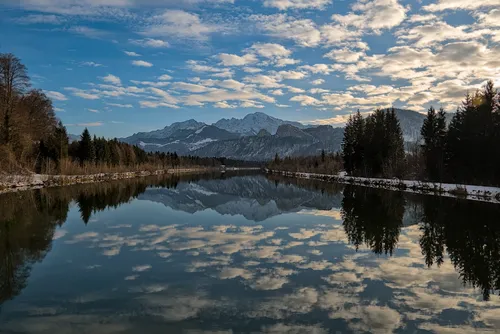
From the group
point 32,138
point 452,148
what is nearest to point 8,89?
point 32,138

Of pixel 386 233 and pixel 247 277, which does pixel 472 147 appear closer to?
pixel 386 233

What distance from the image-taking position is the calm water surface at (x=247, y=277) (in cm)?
763

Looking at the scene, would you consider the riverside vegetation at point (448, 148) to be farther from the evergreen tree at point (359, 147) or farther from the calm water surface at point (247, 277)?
the calm water surface at point (247, 277)

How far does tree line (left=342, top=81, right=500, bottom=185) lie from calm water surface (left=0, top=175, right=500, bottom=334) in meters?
28.2

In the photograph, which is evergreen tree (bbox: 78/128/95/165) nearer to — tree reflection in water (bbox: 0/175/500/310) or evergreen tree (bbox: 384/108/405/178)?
tree reflection in water (bbox: 0/175/500/310)

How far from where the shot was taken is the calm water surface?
25.0 feet

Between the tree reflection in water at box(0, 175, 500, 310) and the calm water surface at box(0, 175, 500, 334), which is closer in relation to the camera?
the calm water surface at box(0, 175, 500, 334)

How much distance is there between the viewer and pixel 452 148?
163ft

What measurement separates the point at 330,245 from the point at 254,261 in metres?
4.13

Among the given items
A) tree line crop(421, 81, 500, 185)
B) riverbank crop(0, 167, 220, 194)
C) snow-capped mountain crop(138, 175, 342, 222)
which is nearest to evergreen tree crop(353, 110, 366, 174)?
tree line crop(421, 81, 500, 185)

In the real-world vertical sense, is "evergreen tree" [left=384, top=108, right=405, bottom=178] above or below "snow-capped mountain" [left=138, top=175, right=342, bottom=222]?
above

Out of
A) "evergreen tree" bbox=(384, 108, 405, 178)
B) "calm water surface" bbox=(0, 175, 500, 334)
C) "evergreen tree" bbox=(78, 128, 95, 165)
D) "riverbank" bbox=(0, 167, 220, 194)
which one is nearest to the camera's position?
"calm water surface" bbox=(0, 175, 500, 334)

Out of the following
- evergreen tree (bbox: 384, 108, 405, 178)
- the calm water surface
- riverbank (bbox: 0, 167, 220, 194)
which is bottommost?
the calm water surface

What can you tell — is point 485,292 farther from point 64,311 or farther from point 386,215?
point 386,215
